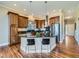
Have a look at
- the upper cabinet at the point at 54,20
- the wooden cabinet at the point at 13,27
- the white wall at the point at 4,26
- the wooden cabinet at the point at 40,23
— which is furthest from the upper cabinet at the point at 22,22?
the upper cabinet at the point at 54,20

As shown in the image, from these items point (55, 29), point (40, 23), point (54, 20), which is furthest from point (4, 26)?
point (55, 29)

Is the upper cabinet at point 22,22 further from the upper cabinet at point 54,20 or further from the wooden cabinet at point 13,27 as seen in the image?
the upper cabinet at point 54,20

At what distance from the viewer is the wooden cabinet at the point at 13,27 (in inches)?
343

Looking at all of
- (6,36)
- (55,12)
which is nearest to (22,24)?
(6,36)

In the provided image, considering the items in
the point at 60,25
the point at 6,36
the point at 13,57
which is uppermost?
the point at 60,25

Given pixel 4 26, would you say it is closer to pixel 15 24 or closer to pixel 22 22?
pixel 15 24

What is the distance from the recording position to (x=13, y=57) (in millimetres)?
5520

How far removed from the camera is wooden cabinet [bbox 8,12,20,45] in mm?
8711

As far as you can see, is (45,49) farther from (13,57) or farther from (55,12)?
(55,12)

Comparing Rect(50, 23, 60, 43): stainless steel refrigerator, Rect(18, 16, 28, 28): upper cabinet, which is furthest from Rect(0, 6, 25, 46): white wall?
Rect(50, 23, 60, 43): stainless steel refrigerator

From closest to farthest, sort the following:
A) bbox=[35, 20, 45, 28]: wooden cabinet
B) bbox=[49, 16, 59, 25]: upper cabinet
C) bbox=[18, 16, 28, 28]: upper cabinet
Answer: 1. bbox=[35, 20, 45, 28]: wooden cabinet
2. bbox=[18, 16, 28, 28]: upper cabinet
3. bbox=[49, 16, 59, 25]: upper cabinet

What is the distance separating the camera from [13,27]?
352 inches

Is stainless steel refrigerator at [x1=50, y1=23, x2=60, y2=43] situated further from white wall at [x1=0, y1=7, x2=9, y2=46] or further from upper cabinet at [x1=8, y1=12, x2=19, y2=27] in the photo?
white wall at [x1=0, y1=7, x2=9, y2=46]

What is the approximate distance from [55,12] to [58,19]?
664 millimetres
